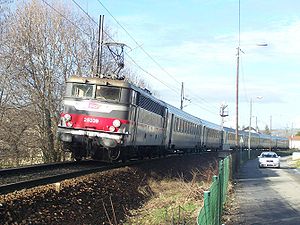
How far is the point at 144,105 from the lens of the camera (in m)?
19.2

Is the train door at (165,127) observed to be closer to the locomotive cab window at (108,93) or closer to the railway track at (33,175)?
the locomotive cab window at (108,93)

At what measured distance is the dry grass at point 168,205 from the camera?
10906 millimetres

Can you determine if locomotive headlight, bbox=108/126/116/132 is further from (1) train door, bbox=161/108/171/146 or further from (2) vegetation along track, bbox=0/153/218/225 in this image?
(1) train door, bbox=161/108/171/146

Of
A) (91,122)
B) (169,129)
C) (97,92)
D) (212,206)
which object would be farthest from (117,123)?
(169,129)

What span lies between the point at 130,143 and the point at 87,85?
277 cm

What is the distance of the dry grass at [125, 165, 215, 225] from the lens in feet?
35.8

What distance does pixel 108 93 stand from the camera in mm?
16875

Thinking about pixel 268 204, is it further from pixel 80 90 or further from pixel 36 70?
pixel 36 70

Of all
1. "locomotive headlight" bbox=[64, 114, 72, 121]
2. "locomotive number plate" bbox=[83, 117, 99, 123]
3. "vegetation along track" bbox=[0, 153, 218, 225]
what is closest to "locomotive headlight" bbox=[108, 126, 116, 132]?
"locomotive number plate" bbox=[83, 117, 99, 123]

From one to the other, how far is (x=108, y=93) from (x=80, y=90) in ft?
3.64

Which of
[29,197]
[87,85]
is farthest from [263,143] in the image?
[29,197]

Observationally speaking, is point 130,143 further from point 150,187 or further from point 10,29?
point 10,29

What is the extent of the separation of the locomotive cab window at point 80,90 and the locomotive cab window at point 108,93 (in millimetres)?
301

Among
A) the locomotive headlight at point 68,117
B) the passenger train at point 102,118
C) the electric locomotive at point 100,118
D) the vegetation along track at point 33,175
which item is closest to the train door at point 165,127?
the passenger train at point 102,118
